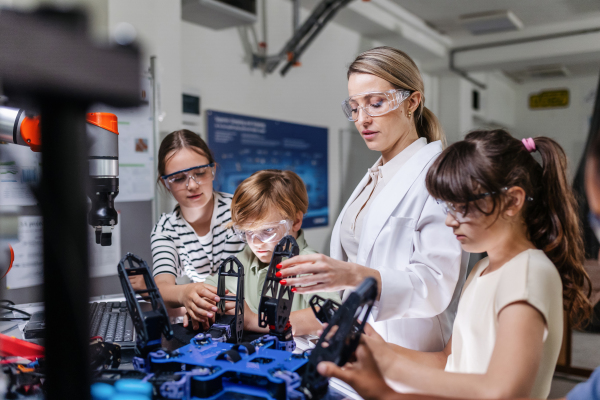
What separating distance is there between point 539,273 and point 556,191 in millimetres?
191

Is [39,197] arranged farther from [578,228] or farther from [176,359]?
[578,228]

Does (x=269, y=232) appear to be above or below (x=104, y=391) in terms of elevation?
above

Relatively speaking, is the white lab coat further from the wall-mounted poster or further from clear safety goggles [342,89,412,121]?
the wall-mounted poster

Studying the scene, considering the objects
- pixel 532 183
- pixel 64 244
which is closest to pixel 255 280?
pixel 532 183

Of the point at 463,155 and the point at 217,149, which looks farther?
the point at 217,149

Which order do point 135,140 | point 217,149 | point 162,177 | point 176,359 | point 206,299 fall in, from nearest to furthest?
1. point 176,359
2. point 206,299
3. point 162,177
4. point 135,140
5. point 217,149

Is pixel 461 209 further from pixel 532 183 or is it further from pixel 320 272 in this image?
pixel 320 272

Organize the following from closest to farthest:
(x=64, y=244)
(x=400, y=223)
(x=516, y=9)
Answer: (x=64, y=244), (x=400, y=223), (x=516, y=9)

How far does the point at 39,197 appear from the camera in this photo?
1.07 feet

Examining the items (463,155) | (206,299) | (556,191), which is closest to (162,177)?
(206,299)

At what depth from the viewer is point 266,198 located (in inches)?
52.8

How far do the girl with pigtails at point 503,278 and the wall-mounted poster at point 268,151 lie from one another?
2.42 meters

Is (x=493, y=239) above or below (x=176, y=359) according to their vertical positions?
above

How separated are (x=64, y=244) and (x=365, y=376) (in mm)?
498
